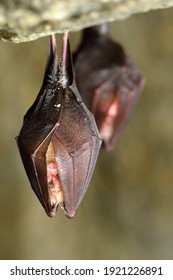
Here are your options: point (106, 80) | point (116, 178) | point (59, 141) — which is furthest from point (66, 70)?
point (116, 178)

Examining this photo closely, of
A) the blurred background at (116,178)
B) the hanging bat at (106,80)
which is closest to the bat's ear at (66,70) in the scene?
the hanging bat at (106,80)

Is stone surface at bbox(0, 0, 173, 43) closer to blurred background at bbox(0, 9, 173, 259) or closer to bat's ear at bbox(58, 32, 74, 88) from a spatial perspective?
bat's ear at bbox(58, 32, 74, 88)

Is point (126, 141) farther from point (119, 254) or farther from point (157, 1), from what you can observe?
point (157, 1)

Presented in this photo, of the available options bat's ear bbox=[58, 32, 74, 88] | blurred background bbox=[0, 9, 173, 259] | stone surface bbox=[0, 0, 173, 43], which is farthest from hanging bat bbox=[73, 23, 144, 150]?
blurred background bbox=[0, 9, 173, 259]

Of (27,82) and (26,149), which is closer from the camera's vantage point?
(26,149)

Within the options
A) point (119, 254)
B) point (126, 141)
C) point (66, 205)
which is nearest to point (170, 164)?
point (126, 141)

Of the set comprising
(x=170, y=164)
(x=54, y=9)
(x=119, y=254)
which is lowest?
(x=119, y=254)
